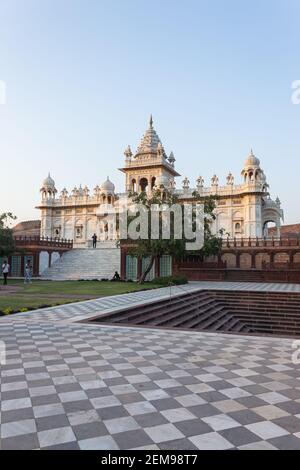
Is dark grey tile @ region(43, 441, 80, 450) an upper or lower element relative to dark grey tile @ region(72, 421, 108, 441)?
upper

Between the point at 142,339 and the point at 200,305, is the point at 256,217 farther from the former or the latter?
the point at 142,339

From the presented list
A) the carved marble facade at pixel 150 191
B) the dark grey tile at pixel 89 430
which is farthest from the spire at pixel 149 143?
the dark grey tile at pixel 89 430

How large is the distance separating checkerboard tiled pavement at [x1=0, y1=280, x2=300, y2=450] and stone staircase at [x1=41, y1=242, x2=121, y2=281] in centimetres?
2338

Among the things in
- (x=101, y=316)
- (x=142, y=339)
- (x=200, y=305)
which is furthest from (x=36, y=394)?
(x=200, y=305)

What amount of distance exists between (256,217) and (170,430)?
143 feet

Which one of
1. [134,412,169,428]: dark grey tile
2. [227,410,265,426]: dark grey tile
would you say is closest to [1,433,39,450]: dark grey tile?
[134,412,169,428]: dark grey tile

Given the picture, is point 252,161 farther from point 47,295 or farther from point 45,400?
point 45,400

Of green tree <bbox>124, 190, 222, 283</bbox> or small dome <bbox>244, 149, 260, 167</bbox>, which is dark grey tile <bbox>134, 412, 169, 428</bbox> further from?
small dome <bbox>244, 149, 260, 167</bbox>

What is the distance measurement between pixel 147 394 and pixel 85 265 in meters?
29.5

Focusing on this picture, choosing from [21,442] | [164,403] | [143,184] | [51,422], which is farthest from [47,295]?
[143,184]

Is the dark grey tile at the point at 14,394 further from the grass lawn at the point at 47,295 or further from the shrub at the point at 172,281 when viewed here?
the shrub at the point at 172,281

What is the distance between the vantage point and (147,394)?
461 cm

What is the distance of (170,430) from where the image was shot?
3611mm

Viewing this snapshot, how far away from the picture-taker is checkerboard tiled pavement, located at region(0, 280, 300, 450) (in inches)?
137
